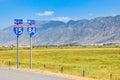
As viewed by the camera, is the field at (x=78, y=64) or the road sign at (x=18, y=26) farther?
the field at (x=78, y=64)

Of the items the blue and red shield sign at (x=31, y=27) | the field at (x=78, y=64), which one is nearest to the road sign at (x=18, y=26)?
the blue and red shield sign at (x=31, y=27)

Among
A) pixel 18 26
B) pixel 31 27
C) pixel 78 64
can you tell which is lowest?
pixel 78 64

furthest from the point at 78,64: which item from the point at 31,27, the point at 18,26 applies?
the point at 31,27

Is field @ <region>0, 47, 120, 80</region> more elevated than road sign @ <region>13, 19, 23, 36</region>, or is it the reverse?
road sign @ <region>13, 19, 23, 36</region>

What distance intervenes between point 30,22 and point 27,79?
1035 centimetres

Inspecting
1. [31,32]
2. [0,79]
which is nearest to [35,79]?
[0,79]

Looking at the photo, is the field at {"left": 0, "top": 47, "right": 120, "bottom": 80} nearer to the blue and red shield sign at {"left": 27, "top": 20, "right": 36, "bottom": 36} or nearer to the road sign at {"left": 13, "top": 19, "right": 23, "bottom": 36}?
the blue and red shield sign at {"left": 27, "top": 20, "right": 36, "bottom": 36}

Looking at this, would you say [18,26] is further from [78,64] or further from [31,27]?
[78,64]

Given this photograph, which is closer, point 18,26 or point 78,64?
point 18,26

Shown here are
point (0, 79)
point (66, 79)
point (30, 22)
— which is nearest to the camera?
point (0, 79)

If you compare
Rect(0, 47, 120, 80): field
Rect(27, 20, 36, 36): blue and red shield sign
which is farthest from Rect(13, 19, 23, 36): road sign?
Rect(0, 47, 120, 80): field

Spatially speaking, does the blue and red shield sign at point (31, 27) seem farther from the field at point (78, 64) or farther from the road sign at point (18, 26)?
the field at point (78, 64)

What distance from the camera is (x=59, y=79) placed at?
69.1ft

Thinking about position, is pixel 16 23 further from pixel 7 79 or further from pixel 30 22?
pixel 7 79
